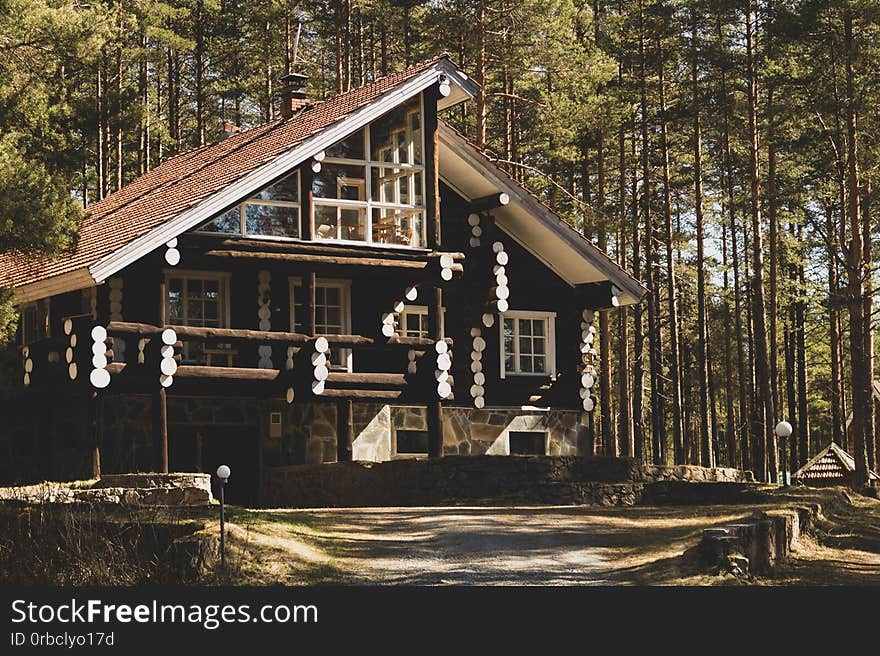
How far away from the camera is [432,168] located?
85.6ft

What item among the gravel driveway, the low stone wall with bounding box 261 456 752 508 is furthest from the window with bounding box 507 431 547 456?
the gravel driveway

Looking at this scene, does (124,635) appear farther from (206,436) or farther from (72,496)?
(206,436)

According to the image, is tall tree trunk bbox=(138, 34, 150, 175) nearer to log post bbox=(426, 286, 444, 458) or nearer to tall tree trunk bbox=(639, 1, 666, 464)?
log post bbox=(426, 286, 444, 458)

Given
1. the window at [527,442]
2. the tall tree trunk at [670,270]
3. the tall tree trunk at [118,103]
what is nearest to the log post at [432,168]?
the window at [527,442]

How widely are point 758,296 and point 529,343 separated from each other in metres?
6.77

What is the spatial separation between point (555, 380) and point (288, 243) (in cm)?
780

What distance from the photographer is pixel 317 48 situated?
46.1 metres

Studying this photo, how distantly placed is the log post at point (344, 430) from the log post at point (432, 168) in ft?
11.8

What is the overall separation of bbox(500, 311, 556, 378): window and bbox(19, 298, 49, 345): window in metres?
9.65

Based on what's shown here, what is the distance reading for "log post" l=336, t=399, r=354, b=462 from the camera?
1003 inches

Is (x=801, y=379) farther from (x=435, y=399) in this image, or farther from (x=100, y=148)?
(x=100, y=148)

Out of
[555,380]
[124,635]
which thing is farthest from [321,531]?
[555,380]

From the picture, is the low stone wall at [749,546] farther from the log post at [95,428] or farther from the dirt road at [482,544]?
the log post at [95,428]

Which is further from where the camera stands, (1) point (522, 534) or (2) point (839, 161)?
(2) point (839, 161)
